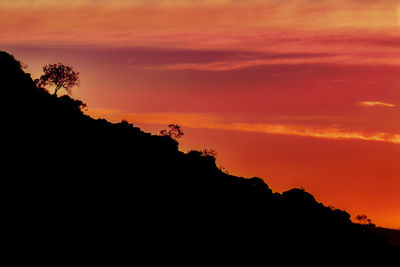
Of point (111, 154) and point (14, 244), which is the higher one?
point (111, 154)

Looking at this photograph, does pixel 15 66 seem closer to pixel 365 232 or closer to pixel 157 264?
pixel 157 264

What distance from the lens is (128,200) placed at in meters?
147

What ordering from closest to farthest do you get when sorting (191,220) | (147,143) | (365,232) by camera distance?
(191,220) < (147,143) < (365,232)

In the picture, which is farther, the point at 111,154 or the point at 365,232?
the point at 365,232

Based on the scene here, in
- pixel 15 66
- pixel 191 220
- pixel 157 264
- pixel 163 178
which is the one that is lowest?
pixel 157 264

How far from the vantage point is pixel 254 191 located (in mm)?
176250

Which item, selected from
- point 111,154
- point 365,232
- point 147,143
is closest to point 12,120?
point 111,154

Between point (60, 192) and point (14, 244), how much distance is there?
19353mm

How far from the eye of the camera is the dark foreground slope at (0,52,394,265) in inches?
5153

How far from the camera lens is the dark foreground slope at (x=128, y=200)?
130875 mm

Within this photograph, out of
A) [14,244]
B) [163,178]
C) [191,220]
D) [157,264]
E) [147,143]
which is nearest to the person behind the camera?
[14,244]

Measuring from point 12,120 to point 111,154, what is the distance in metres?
27.9

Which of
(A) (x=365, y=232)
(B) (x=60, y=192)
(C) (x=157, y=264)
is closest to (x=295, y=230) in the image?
(A) (x=365, y=232)

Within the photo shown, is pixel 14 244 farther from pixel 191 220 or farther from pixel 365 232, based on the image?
pixel 365 232
